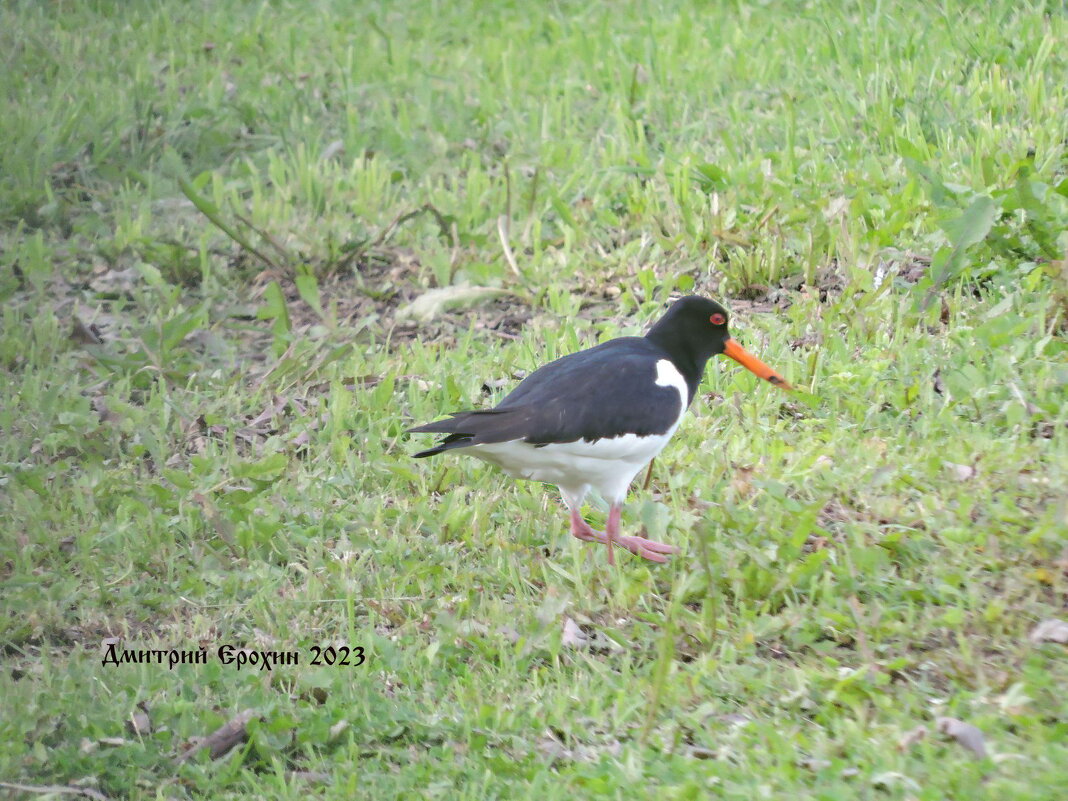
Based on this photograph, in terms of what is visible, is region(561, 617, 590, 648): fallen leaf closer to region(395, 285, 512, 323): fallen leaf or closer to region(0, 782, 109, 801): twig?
region(0, 782, 109, 801): twig

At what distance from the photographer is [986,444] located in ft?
15.3

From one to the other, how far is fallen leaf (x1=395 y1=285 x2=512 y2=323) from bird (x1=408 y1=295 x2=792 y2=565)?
6.52ft

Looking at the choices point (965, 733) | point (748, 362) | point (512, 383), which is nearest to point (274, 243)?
point (512, 383)

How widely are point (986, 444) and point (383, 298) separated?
3.40 meters

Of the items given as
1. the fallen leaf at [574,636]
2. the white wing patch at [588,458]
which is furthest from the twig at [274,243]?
the fallen leaf at [574,636]

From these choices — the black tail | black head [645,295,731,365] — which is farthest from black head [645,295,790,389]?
the black tail

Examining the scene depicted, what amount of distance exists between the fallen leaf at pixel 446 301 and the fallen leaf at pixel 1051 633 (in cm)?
358

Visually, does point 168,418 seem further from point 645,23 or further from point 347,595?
point 645,23

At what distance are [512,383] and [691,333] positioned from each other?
118 cm

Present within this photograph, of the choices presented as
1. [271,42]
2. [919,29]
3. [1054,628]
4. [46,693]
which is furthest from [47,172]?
[1054,628]

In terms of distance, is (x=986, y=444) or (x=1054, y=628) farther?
(x=986, y=444)

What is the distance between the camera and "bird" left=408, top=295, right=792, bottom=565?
14.1 ft

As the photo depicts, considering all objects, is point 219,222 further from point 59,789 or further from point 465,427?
point 59,789

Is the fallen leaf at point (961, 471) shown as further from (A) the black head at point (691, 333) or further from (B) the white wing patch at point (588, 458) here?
(B) the white wing patch at point (588, 458)
